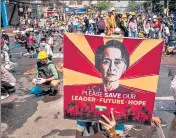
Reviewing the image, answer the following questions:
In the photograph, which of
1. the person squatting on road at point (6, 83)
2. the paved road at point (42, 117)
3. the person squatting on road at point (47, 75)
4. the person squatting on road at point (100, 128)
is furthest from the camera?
the person squatting on road at point (6, 83)

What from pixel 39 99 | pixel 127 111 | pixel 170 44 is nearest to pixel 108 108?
pixel 127 111

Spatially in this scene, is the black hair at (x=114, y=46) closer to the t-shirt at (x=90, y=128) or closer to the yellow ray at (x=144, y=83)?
the yellow ray at (x=144, y=83)

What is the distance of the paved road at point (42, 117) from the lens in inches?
209

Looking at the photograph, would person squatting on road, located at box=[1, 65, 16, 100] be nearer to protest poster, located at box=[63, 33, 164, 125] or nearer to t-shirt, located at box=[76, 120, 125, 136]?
t-shirt, located at box=[76, 120, 125, 136]

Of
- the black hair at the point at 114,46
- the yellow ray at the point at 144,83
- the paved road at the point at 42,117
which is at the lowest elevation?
the paved road at the point at 42,117

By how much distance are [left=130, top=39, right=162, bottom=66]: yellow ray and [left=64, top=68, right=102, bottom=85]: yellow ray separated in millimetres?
360

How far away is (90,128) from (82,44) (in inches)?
37.8

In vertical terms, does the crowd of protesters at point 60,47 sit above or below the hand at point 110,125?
below

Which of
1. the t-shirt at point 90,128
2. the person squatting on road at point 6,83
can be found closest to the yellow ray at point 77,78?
the t-shirt at point 90,128

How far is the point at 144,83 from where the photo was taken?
279 cm

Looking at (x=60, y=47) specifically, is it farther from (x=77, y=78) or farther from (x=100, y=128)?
(x=77, y=78)

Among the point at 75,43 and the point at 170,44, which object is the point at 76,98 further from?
the point at 170,44

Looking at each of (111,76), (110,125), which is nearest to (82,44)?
(111,76)

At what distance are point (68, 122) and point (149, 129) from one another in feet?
4.71
